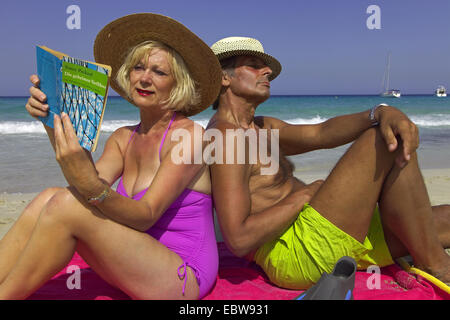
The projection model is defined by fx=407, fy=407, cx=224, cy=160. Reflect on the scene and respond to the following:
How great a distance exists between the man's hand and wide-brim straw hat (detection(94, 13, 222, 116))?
1067mm

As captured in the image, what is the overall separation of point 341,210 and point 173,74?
4.21 feet

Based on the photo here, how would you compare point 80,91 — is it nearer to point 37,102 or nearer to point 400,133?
point 37,102

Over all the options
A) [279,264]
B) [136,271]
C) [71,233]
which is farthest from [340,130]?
[71,233]

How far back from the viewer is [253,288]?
2680mm

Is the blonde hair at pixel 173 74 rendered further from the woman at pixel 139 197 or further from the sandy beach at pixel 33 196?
the sandy beach at pixel 33 196

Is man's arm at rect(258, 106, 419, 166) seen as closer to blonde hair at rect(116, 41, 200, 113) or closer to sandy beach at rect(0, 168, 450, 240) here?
blonde hair at rect(116, 41, 200, 113)

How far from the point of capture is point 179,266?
2.21 m

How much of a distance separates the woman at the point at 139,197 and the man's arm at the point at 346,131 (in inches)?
29.8

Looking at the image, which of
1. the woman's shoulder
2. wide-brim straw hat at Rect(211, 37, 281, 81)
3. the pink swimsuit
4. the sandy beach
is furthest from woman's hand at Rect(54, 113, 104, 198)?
the sandy beach

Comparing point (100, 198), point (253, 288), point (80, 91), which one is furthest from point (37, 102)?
point (253, 288)

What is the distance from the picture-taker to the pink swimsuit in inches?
92.7

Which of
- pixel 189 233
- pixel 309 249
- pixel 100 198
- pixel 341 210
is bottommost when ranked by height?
pixel 309 249

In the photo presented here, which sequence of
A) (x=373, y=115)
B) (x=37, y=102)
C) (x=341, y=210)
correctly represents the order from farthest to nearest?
(x=373, y=115) < (x=341, y=210) < (x=37, y=102)
